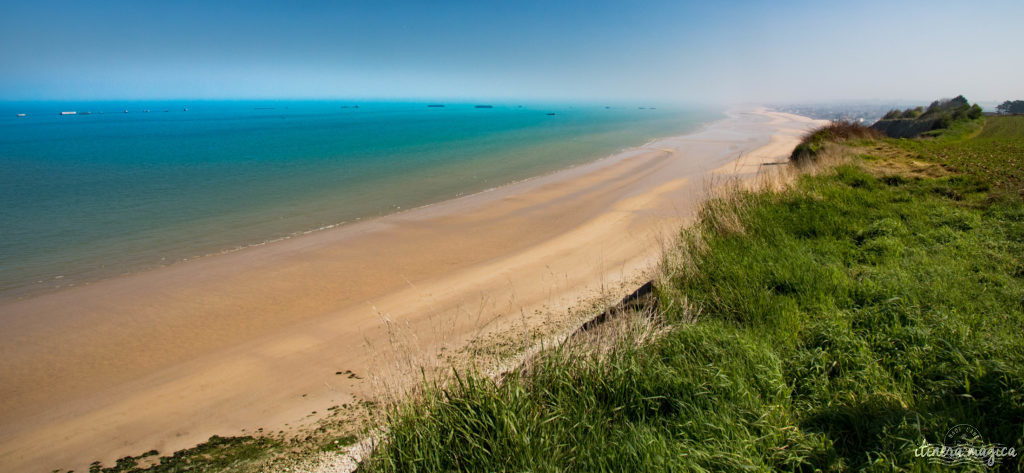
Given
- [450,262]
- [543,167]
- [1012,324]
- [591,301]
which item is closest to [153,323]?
[450,262]

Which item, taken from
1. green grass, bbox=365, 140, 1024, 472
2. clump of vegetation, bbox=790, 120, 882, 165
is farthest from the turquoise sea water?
clump of vegetation, bbox=790, 120, 882, 165

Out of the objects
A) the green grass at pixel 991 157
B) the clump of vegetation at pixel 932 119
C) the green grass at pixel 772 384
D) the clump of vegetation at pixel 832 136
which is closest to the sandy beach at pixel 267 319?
the green grass at pixel 772 384

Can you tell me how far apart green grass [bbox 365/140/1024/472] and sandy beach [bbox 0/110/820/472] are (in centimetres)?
112

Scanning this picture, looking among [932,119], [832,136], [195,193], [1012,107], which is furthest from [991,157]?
[1012,107]

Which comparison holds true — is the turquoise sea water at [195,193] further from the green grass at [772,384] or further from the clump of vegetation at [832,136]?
the clump of vegetation at [832,136]

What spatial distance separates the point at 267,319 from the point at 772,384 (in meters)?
8.20

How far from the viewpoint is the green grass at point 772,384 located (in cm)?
294

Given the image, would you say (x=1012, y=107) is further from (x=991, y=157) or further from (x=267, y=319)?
(x=267, y=319)

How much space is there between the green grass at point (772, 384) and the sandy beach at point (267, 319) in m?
1.12

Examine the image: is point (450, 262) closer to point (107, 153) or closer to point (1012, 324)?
point (1012, 324)

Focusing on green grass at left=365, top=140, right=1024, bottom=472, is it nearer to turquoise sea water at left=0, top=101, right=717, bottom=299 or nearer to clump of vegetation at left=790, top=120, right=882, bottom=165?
turquoise sea water at left=0, top=101, right=717, bottom=299

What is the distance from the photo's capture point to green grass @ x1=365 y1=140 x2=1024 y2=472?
2.94m

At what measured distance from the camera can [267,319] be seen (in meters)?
8.27

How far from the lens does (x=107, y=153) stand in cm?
3594
